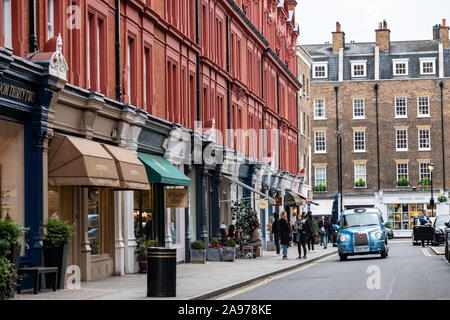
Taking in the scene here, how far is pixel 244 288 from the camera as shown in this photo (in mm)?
21219

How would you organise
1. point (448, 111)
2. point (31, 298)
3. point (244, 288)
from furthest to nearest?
point (448, 111)
point (244, 288)
point (31, 298)

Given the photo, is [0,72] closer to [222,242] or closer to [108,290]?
[108,290]

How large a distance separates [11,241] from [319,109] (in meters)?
69.4

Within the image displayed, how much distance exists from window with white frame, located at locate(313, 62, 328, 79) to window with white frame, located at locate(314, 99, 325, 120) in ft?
10.0

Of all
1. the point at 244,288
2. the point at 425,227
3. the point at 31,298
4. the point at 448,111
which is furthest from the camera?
the point at 448,111

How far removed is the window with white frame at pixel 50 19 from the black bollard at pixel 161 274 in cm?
660

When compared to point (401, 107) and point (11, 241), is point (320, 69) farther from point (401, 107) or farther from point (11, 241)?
point (11, 241)

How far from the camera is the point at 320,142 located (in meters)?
84.5

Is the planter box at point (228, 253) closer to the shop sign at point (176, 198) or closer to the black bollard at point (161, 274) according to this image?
the shop sign at point (176, 198)

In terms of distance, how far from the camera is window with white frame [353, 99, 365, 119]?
274 ft

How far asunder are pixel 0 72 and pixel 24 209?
3.52 meters

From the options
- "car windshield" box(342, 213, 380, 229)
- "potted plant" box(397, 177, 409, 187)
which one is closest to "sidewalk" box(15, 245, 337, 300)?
"car windshield" box(342, 213, 380, 229)

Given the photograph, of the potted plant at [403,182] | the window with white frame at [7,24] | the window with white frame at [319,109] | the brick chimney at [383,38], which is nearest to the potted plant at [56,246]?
the window with white frame at [7,24]

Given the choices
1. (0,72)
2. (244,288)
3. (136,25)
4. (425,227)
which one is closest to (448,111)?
(425,227)
